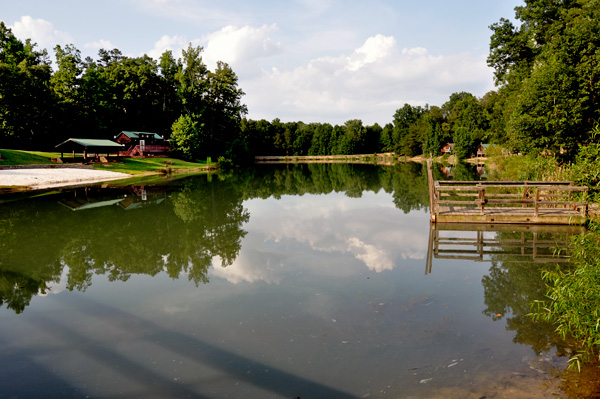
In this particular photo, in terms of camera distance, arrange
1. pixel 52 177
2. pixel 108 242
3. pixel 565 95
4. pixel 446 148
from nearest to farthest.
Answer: pixel 108 242 < pixel 565 95 < pixel 52 177 < pixel 446 148

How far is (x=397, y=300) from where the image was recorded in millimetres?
9828

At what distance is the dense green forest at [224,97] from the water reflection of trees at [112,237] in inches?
463

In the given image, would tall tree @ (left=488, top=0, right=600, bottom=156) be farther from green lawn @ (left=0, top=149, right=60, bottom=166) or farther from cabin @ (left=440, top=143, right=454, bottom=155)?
cabin @ (left=440, top=143, right=454, bottom=155)

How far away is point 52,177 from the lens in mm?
43188

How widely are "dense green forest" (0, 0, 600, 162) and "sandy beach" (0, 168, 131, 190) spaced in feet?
73.3

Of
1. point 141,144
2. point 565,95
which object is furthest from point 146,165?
point 565,95

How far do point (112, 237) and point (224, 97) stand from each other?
252 feet

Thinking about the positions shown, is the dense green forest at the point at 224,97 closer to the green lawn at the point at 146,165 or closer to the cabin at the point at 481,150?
the cabin at the point at 481,150

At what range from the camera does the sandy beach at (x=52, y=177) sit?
38281mm

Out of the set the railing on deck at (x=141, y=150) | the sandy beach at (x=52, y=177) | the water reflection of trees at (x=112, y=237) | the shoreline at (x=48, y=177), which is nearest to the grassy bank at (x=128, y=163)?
the shoreline at (x=48, y=177)

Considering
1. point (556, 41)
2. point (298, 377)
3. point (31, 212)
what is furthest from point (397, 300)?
point (556, 41)

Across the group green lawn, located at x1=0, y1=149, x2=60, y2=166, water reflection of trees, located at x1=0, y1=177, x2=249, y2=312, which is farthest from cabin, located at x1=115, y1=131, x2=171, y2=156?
water reflection of trees, located at x1=0, y1=177, x2=249, y2=312

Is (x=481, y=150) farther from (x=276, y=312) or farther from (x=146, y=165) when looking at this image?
(x=276, y=312)

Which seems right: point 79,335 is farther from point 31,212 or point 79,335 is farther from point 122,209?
point 31,212
